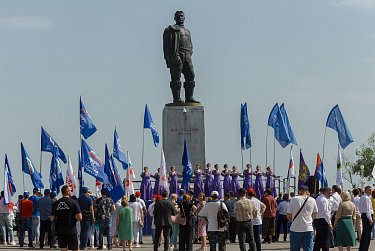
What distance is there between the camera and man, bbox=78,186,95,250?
33.6m

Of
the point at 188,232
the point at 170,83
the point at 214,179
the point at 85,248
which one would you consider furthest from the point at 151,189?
the point at 188,232

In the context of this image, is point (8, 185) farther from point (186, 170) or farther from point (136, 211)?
point (186, 170)

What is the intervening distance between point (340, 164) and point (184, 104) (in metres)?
7.08

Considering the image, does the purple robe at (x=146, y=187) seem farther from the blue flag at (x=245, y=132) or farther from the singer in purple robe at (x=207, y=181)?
the blue flag at (x=245, y=132)

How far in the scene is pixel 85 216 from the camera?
34156 mm

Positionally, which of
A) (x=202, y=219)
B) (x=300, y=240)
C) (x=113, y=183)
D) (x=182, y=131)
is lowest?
(x=300, y=240)

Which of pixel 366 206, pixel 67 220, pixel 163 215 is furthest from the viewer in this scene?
pixel 163 215

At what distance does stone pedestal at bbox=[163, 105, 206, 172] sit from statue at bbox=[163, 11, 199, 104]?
571 millimetres

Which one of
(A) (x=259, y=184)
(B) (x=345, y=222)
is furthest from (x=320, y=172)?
(B) (x=345, y=222)

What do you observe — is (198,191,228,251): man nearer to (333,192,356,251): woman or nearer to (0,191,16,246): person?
(333,192,356,251): woman

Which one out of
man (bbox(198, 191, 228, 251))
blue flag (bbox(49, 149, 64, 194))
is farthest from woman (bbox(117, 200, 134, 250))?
blue flag (bbox(49, 149, 64, 194))

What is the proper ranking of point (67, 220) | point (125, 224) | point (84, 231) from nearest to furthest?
1. point (67, 220)
2. point (125, 224)
3. point (84, 231)

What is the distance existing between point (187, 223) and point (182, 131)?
52.3ft

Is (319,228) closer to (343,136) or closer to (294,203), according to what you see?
(294,203)
